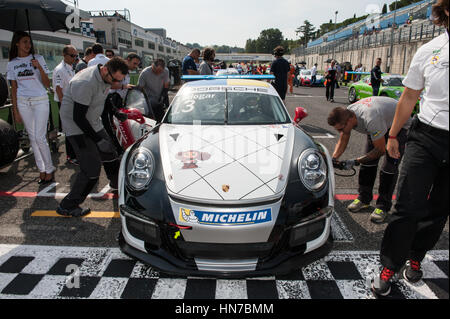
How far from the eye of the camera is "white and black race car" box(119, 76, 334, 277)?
6.54 feet

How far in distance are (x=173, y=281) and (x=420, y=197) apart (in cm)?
168

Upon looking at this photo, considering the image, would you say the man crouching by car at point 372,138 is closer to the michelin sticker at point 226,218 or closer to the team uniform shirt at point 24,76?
the michelin sticker at point 226,218

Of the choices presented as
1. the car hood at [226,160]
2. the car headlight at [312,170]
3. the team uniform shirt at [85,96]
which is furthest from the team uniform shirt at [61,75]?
the car headlight at [312,170]

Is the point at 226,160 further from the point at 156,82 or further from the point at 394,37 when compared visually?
the point at 394,37

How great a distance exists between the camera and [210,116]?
126 inches

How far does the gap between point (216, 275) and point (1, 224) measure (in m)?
2.45

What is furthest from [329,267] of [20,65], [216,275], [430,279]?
[20,65]

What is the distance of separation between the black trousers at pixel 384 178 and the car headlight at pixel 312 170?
1022mm

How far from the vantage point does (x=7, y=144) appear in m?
4.33

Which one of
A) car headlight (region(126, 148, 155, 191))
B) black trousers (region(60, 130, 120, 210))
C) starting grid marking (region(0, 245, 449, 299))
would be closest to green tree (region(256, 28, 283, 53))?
black trousers (region(60, 130, 120, 210))

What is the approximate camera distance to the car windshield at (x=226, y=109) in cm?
318

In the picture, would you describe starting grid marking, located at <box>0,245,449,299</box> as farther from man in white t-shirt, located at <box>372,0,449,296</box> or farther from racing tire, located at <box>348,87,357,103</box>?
racing tire, located at <box>348,87,357,103</box>

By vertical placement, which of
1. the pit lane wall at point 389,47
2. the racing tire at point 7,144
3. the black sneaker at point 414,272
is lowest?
the black sneaker at point 414,272

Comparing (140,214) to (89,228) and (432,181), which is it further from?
(432,181)
